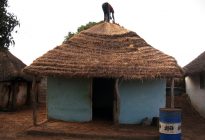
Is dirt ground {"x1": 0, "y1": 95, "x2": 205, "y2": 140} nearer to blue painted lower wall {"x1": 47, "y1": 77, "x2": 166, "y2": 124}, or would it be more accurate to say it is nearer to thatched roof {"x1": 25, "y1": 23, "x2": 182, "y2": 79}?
blue painted lower wall {"x1": 47, "y1": 77, "x2": 166, "y2": 124}

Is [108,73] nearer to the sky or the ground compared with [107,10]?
nearer to the ground

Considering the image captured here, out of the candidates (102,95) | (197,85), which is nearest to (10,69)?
(102,95)

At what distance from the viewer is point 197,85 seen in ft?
71.9

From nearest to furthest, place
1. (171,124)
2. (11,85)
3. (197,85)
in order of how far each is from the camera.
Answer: (171,124) < (197,85) < (11,85)

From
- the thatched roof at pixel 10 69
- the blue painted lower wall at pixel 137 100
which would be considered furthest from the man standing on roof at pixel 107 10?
the thatched roof at pixel 10 69

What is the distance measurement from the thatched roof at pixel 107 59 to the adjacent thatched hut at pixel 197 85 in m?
4.05

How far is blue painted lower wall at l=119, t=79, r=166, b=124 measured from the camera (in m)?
16.0

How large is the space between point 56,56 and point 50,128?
2.84 metres

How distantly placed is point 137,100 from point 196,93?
6.88m

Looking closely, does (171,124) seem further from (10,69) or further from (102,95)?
(10,69)

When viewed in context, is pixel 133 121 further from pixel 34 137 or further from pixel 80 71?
pixel 34 137

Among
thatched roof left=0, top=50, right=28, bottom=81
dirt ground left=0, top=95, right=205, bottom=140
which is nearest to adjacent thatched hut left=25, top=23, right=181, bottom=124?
dirt ground left=0, top=95, right=205, bottom=140

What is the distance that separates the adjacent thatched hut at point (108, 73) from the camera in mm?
14883

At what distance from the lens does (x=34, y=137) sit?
44.6 feet
